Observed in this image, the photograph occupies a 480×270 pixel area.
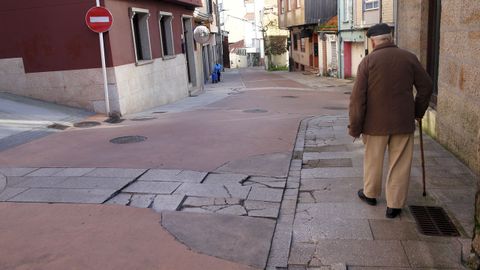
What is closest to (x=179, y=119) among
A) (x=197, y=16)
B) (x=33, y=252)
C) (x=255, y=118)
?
(x=255, y=118)

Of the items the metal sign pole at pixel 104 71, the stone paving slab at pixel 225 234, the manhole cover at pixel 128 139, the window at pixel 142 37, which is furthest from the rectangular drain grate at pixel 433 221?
the window at pixel 142 37

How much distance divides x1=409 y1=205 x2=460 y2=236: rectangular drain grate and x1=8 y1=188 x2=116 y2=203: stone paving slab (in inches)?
129

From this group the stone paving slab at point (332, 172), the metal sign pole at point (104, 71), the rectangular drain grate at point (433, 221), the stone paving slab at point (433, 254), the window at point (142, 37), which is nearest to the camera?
the stone paving slab at point (433, 254)

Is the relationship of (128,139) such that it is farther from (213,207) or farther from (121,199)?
(213,207)

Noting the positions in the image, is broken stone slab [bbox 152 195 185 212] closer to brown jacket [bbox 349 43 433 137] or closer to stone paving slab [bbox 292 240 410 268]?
stone paving slab [bbox 292 240 410 268]

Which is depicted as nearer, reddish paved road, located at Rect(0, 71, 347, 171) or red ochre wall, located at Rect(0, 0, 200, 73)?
reddish paved road, located at Rect(0, 71, 347, 171)

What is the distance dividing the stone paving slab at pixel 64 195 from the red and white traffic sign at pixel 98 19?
611 centimetres

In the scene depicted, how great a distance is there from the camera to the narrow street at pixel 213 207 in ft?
12.3

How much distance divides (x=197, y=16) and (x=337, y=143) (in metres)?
18.9

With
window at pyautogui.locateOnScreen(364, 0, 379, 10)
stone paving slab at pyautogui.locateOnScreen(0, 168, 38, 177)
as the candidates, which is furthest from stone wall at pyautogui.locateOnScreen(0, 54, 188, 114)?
window at pyautogui.locateOnScreen(364, 0, 379, 10)

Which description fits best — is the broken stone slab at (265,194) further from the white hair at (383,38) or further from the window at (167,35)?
the window at (167,35)

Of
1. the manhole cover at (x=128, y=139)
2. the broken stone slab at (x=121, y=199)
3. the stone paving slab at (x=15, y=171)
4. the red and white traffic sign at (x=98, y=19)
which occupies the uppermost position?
the red and white traffic sign at (x=98, y=19)

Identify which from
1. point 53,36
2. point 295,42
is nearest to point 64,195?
point 53,36

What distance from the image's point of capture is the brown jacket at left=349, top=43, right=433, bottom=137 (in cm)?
425
